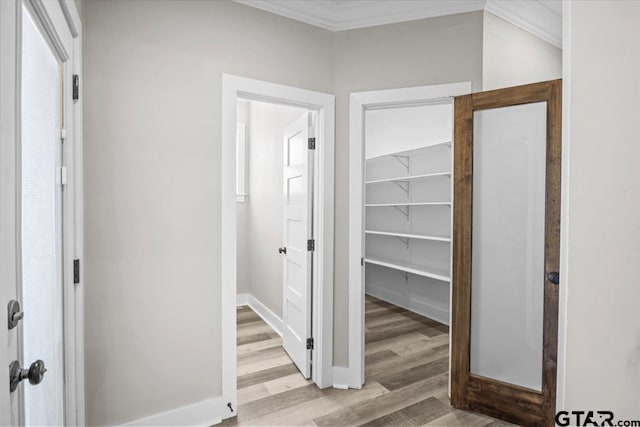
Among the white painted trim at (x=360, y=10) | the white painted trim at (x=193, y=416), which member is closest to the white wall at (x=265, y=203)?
the white painted trim at (x=360, y=10)

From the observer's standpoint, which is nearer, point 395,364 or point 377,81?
point 377,81

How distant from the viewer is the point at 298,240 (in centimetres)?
271

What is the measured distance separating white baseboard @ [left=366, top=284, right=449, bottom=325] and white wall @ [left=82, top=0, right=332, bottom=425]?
281 centimetres

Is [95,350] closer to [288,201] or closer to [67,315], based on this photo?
[67,315]

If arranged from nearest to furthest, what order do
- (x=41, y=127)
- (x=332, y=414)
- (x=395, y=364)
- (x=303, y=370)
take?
1. (x=41, y=127)
2. (x=332, y=414)
3. (x=303, y=370)
4. (x=395, y=364)

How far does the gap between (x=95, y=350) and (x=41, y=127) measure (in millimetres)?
1190

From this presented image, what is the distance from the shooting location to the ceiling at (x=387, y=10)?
220cm

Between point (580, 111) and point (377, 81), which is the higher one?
point (377, 81)

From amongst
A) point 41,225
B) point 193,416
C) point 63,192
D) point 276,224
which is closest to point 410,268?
point 276,224

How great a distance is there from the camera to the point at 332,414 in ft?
6.91

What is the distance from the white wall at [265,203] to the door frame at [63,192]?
1836mm

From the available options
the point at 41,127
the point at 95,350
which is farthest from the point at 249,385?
the point at 41,127

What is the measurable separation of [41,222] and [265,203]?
109 inches

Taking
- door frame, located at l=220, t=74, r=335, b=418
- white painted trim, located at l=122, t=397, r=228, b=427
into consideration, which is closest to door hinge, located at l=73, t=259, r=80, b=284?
door frame, located at l=220, t=74, r=335, b=418
